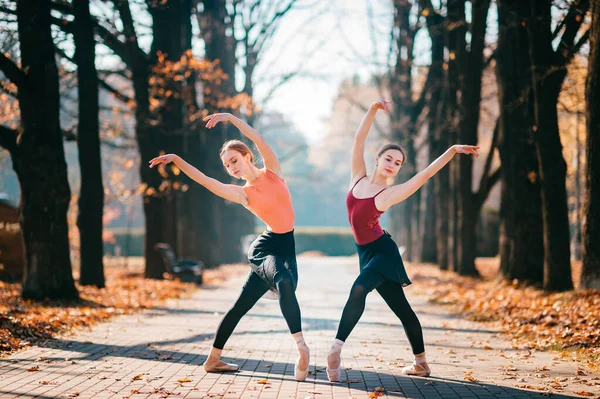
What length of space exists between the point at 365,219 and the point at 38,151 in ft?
27.5

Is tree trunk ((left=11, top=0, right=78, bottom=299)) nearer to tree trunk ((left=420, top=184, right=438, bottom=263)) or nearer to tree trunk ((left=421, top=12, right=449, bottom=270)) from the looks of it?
tree trunk ((left=421, top=12, right=449, bottom=270))

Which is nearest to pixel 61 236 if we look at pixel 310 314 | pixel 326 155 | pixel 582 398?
pixel 310 314

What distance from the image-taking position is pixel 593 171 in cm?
1212

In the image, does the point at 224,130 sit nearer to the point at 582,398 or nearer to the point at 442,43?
the point at 442,43

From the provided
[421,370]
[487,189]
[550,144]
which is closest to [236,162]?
[421,370]

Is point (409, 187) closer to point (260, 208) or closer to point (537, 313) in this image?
point (260, 208)

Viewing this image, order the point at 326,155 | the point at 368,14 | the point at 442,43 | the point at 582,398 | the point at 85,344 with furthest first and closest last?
the point at 326,155 → the point at 368,14 → the point at 442,43 → the point at 85,344 → the point at 582,398

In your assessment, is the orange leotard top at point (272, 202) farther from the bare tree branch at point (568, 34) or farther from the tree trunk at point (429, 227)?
the tree trunk at point (429, 227)

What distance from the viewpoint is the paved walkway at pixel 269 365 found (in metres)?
6.62

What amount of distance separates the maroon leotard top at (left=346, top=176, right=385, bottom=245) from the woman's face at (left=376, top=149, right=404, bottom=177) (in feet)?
0.63

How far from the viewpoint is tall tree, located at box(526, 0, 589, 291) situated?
14.1m

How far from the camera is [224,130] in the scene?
3312 centimetres

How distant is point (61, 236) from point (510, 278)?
355 inches

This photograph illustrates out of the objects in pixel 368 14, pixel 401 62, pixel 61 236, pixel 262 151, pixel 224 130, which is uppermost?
pixel 368 14
